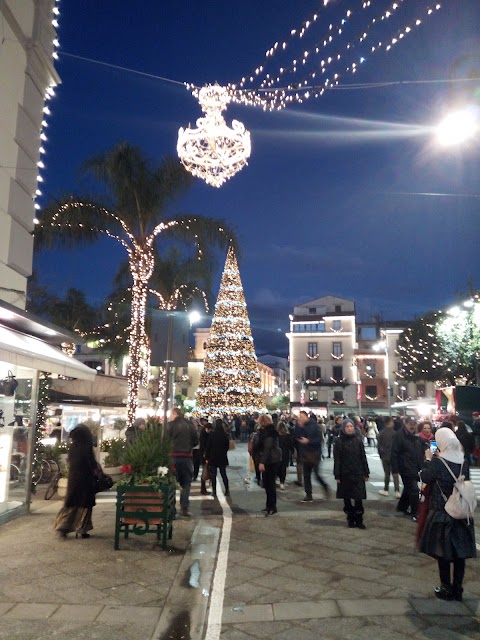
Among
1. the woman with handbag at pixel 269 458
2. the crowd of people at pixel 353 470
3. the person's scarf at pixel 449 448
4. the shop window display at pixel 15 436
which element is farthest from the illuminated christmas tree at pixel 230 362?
the person's scarf at pixel 449 448

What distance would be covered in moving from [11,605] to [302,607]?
2614 mm

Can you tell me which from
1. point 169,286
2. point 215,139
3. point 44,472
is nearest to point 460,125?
point 215,139

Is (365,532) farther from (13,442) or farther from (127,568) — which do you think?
Answer: (13,442)

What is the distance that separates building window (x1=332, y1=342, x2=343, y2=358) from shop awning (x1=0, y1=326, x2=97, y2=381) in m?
57.7

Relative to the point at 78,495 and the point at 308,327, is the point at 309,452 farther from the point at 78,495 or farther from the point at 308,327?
the point at 308,327

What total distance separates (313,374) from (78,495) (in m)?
60.0

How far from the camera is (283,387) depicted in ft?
404

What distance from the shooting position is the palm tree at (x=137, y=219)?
1603 centimetres

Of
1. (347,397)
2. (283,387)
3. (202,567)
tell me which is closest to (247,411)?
(202,567)

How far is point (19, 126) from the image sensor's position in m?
10.4

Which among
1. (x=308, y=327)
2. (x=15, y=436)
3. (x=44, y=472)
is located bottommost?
(x=44, y=472)

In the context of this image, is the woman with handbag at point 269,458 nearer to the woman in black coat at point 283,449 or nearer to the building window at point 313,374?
the woman in black coat at point 283,449

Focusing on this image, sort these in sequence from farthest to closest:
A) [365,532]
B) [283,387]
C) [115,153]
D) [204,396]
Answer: [283,387] < [204,396] < [115,153] < [365,532]

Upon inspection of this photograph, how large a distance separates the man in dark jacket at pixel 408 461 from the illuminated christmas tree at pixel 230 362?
2372 cm
